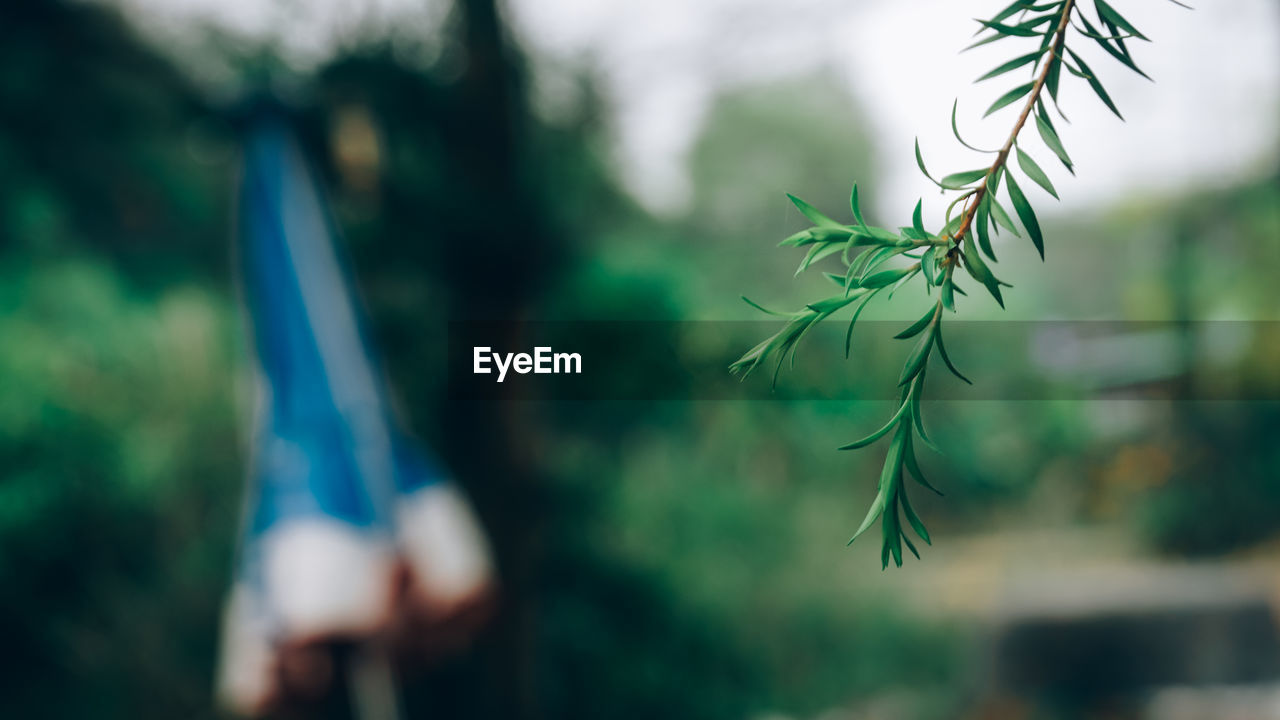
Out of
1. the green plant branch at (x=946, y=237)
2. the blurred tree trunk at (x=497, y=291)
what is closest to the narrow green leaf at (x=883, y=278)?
the green plant branch at (x=946, y=237)

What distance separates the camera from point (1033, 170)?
0.12 meters

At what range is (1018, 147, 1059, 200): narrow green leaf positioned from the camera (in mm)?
113

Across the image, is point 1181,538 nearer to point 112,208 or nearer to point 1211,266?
point 1211,266

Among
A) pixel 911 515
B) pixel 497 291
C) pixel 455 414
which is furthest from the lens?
pixel 455 414

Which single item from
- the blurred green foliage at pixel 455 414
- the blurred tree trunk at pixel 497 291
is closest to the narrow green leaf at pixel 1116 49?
the blurred green foliage at pixel 455 414

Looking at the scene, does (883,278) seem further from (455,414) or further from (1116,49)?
(455,414)

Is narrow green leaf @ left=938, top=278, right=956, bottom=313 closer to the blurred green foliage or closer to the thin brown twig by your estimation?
the thin brown twig

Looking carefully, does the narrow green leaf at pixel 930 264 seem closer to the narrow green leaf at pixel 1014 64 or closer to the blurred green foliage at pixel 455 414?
the narrow green leaf at pixel 1014 64

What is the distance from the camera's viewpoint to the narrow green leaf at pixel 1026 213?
112mm

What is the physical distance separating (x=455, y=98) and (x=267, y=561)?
1060mm

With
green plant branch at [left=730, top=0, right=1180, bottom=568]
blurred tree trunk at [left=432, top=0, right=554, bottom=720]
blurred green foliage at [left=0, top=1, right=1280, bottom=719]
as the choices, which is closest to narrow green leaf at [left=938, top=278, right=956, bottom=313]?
green plant branch at [left=730, top=0, right=1180, bottom=568]

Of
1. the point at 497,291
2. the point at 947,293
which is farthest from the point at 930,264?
the point at 497,291

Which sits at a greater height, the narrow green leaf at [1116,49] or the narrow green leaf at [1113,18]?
the narrow green leaf at [1113,18]

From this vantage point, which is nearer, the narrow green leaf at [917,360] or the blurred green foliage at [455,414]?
the narrow green leaf at [917,360]
